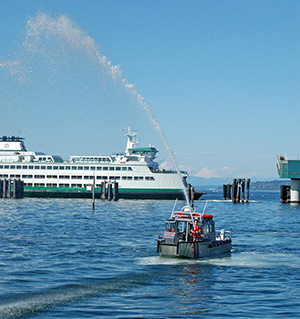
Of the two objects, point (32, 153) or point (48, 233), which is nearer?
point (48, 233)

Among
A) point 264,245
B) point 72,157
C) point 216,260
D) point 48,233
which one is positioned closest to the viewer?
point 216,260

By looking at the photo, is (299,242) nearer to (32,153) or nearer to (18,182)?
(18,182)

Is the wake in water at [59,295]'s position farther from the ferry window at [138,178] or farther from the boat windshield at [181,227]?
the ferry window at [138,178]

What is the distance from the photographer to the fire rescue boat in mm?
29391

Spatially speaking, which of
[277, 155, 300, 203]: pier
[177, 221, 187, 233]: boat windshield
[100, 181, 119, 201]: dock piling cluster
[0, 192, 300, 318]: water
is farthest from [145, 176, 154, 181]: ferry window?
[177, 221, 187, 233]: boat windshield

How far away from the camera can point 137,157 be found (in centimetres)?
10769

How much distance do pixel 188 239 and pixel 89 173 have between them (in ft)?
260

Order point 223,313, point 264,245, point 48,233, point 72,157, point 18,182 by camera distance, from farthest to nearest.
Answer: point 72,157 → point 18,182 → point 48,233 → point 264,245 → point 223,313

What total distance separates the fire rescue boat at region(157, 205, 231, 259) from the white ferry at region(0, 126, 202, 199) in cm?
7077

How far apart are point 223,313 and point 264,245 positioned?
64.2ft

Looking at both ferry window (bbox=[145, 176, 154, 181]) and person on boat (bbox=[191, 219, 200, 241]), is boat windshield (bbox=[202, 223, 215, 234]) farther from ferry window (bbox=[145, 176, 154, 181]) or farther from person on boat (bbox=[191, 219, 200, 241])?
ferry window (bbox=[145, 176, 154, 181])

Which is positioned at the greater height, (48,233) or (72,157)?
(72,157)

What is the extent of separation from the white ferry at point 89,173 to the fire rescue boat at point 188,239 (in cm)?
7077

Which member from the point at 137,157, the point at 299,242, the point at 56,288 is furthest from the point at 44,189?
the point at 56,288
